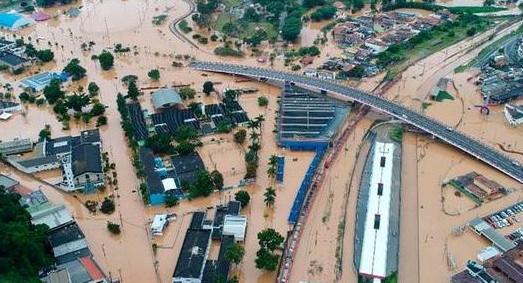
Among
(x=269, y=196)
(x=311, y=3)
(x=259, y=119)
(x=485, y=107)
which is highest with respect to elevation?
(x=311, y=3)

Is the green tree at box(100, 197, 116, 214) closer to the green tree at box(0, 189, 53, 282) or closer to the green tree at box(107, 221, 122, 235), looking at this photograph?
the green tree at box(107, 221, 122, 235)

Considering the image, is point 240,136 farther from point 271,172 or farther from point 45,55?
Answer: point 45,55

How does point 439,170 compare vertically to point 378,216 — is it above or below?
below

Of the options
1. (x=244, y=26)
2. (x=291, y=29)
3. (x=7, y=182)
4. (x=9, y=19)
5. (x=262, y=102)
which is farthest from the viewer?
(x=9, y=19)

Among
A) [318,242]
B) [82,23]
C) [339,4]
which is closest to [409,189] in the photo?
[318,242]

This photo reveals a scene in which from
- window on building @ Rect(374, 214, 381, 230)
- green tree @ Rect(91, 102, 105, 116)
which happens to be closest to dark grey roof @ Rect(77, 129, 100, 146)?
green tree @ Rect(91, 102, 105, 116)

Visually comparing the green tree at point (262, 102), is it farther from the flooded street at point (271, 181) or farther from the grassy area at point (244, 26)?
the grassy area at point (244, 26)

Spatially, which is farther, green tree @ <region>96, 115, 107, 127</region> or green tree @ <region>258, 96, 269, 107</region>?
green tree @ <region>258, 96, 269, 107</region>

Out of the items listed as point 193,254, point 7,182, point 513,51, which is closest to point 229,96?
point 7,182
